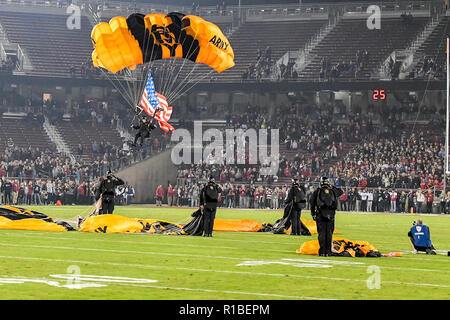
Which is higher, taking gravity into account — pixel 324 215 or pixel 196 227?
pixel 324 215

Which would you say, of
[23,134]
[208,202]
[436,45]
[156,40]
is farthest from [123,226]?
[436,45]

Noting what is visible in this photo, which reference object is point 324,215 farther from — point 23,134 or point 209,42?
point 23,134

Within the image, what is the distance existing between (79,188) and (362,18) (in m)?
23.0

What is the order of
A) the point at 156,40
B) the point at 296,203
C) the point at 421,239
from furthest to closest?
the point at 156,40 < the point at 296,203 < the point at 421,239

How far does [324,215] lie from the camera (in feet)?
56.1

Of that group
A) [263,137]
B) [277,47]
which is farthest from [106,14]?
[263,137]

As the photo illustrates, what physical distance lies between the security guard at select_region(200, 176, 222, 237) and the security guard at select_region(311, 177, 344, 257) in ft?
18.7

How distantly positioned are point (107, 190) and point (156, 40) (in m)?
5.19

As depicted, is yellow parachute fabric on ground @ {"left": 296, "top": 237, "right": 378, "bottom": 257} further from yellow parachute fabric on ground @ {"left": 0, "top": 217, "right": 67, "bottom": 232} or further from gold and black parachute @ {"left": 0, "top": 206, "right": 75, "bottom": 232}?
yellow parachute fabric on ground @ {"left": 0, "top": 217, "right": 67, "bottom": 232}

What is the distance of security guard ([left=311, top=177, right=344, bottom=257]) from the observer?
673 inches

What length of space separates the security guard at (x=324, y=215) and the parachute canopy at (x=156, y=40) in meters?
10.5

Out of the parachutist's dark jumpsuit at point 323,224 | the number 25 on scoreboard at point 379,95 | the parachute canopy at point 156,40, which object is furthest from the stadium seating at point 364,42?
the parachutist's dark jumpsuit at point 323,224

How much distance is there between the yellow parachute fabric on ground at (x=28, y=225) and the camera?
23922mm

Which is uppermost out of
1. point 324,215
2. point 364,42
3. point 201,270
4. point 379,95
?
point 364,42
